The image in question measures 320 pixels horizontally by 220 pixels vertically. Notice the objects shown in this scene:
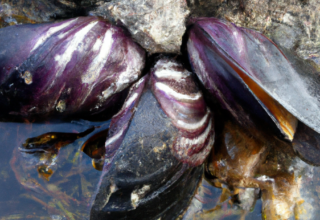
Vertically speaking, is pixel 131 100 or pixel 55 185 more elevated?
pixel 131 100

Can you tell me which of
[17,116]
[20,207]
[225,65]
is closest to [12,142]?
[17,116]

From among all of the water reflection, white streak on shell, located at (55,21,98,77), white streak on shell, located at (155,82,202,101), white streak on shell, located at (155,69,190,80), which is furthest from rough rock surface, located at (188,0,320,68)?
the water reflection

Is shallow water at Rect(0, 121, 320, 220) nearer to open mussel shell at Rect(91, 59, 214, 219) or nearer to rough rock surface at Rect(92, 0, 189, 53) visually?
open mussel shell at Rect(91, 59, 214, 219)

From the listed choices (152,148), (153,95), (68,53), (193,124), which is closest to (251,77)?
(193,124)

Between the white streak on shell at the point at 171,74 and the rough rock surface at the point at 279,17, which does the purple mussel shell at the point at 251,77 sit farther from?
the rough rock surface at the point at 279,17

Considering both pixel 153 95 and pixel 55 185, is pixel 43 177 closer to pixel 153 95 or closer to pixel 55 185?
pixel 55 185

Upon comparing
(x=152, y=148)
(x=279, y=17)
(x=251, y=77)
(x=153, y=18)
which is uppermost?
(x=279, y=17)
